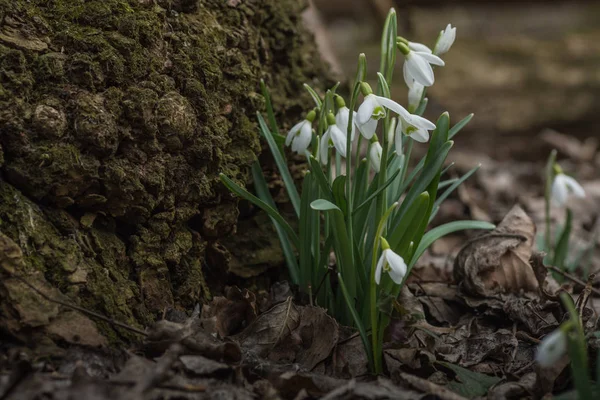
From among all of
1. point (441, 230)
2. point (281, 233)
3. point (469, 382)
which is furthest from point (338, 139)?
point (469, 382)

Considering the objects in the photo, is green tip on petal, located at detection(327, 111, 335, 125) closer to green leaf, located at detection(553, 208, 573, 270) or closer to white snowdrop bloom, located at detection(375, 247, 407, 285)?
white snowdrop bloom, located at detection(375, 247, 407, 285)

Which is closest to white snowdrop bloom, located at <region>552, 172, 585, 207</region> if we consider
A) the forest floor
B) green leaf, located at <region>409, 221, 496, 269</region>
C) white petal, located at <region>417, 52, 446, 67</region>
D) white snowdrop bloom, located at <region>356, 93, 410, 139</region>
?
the forest floor

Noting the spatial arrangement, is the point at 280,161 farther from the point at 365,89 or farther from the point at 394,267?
the point at 394,267

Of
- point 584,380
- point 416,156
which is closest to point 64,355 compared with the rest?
point 584,380

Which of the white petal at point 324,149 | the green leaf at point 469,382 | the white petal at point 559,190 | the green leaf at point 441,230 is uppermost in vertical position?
the white petal at point 324,149

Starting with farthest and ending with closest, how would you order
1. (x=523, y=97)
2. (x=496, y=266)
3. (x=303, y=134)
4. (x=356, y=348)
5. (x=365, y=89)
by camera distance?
(x=523, y=97)
(x=496, y=266)
(x=303, y=134)
(x=356, y=348)
(x=365, y=89)

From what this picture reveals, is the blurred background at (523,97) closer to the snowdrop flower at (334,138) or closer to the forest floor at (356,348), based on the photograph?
the forest floor at (356,348)

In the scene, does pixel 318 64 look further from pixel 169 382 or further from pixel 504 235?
pixel 169 382

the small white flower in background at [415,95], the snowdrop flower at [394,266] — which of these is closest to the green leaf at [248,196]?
the snowdrop flower at [394,266]
